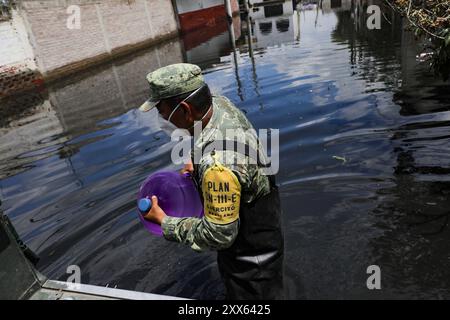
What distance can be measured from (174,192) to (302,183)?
11.5 feet

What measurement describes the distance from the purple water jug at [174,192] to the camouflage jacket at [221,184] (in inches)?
22.2

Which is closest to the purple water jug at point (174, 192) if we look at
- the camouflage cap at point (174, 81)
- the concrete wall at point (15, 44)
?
the camouflage cap at point (174, 81)

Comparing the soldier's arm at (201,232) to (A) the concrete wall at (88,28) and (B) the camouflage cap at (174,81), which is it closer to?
(B) the camouflage cap at (174,81)

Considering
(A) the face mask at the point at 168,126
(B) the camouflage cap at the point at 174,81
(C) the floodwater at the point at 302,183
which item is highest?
(B) the camouflage cap at the point at 174,81

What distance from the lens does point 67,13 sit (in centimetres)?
2125

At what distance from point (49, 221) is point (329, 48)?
16.2 metres

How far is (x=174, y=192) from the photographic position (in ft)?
9.87

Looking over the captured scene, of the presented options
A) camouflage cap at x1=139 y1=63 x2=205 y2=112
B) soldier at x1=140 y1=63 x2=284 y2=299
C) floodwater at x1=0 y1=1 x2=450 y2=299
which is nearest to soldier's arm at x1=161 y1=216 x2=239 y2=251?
soldier at x1=140 y1=63 x2=284 y2=299

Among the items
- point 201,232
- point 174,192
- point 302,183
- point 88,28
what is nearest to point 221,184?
point 201,232

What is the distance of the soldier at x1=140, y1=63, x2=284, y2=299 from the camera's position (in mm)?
2125

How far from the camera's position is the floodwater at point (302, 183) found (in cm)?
434

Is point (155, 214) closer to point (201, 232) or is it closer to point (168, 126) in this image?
point (201, 232)

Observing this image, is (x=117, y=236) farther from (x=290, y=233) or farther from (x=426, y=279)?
(x=426, y=279)

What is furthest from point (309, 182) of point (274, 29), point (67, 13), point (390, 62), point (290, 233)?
point (274, 29)
